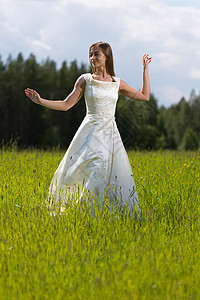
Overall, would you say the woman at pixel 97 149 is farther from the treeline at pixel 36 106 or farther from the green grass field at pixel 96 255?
the treeline at pixel 36 106

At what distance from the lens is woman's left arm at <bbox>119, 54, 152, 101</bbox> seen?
185 inches

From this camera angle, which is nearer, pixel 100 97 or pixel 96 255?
pixel 96 255

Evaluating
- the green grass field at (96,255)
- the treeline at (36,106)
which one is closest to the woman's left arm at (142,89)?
the green grass field at (96,255)

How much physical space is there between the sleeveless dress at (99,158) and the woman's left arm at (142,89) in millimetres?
280

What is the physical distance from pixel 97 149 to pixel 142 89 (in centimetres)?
108

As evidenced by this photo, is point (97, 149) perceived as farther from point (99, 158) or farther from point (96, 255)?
point (96, 255)

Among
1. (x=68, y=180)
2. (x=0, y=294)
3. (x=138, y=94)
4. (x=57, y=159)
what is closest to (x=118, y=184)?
(x=68, y=180)

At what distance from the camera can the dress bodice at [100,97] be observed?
4.34m

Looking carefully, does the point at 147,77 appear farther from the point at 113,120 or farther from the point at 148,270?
the point at 148,270

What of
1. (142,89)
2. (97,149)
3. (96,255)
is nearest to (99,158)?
(97,149)

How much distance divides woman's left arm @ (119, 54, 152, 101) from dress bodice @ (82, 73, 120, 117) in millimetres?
282

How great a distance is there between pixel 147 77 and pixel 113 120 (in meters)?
0.78

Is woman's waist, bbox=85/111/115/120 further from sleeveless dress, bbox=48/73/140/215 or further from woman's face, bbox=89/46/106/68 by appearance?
woman's face, bbox=89/46/106/68

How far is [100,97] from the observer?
14.2 feet
